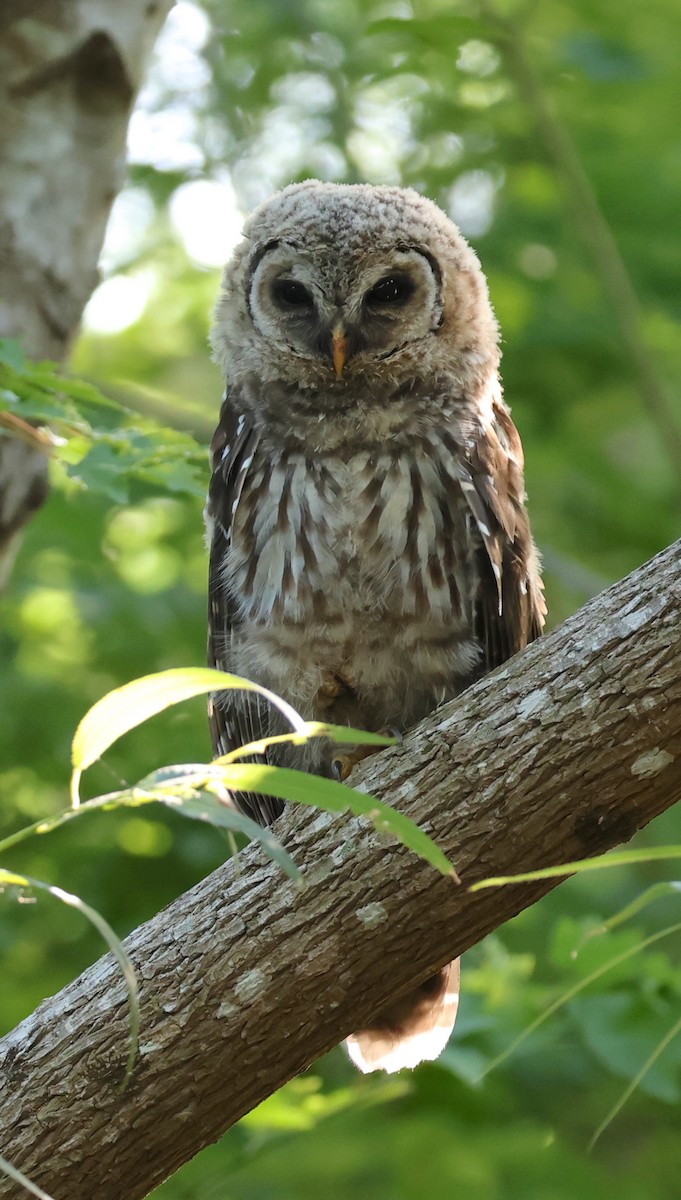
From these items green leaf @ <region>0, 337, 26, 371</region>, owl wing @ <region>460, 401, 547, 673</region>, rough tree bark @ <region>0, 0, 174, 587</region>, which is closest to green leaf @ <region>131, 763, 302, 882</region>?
green leaf @ <region>0, 337, 26, 371</region>

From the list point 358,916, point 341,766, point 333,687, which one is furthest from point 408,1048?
point 358,916

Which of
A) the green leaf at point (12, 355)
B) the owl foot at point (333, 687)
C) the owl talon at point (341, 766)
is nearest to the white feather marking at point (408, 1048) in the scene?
the owl talon at point (341, 766)

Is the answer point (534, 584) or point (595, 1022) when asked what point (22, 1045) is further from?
point (534, 584)

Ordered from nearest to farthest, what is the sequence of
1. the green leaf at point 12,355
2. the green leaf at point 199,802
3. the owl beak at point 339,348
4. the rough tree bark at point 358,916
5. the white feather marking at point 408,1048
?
the green leaf at point 199,802 → the rough tree bark at point 358,916 → the green leaf at point 12,355 → the white feather marking at point 408,1048 → the owl beak at point 339,348

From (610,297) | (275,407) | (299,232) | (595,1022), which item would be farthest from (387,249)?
(595,1022)

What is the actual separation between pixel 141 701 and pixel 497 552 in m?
1.86

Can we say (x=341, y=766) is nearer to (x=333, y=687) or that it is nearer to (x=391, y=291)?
(x=333, y=687)

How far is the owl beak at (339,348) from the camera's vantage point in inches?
132

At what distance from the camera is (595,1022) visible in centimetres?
312

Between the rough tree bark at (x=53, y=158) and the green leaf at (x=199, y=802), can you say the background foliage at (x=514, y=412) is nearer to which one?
the rough tree bark at (x=53, y=158)

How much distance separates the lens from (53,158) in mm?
3654

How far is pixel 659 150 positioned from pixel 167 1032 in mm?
4220

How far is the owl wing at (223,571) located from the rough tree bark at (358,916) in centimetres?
112

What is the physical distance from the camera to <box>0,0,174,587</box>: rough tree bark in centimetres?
355
